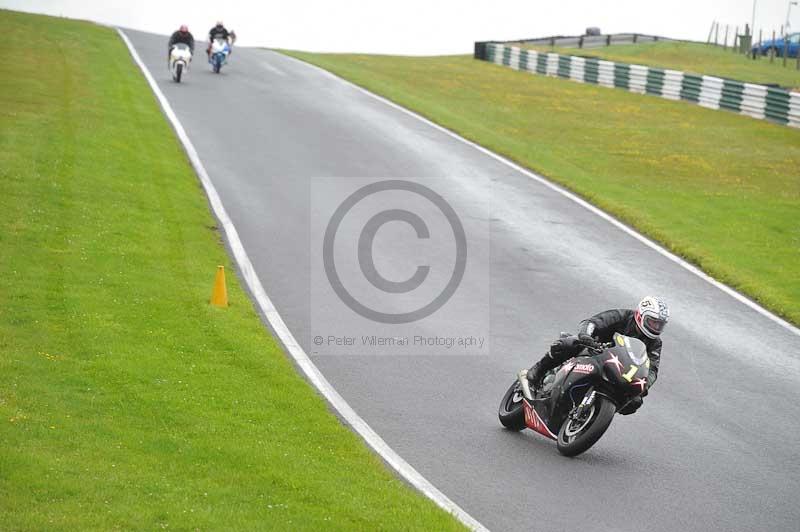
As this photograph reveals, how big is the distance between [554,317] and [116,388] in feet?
22.5

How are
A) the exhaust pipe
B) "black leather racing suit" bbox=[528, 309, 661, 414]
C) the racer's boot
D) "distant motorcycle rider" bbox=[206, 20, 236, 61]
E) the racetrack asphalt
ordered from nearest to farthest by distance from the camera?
1. the racetrack asphalt
2. "black leather racing suit" bbox=[528, 309, 661, 414]
3. the exhaust pipe
4. the racer's boot
5. "distant motorcycle rider" bbox=[206, 20, 236, 61]

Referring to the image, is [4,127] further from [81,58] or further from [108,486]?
[108,486]

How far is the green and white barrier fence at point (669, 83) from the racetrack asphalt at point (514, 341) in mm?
13994

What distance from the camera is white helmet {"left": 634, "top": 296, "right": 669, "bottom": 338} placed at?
10367mm

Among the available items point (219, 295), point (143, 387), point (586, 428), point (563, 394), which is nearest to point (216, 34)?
point (219, 295)

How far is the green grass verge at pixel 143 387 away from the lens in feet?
25.9

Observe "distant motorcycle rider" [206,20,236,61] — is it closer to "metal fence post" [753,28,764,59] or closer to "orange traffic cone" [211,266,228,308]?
"orange traffic cone" [211,266,228,308]

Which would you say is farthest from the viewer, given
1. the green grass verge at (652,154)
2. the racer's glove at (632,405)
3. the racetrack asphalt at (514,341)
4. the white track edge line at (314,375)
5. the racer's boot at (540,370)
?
the green grass verge at (652,154)

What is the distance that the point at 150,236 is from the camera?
1703 cm

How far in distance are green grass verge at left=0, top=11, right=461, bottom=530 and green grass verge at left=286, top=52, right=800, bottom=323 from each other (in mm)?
8924

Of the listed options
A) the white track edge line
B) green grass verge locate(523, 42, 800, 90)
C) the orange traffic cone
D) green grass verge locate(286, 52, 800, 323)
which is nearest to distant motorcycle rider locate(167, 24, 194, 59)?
green grass verge locate(286, 52, 800, 323)

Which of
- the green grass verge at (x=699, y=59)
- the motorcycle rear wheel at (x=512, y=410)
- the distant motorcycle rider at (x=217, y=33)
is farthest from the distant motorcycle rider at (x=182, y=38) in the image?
the motorcycle rear wheel at (x=512, y=410)

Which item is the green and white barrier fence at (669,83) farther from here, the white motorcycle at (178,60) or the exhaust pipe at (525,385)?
the exhaust pipe at (525,385)

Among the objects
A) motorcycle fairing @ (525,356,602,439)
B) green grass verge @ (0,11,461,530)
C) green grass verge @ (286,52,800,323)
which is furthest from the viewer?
green grass verge @ (286,52,800,323)
